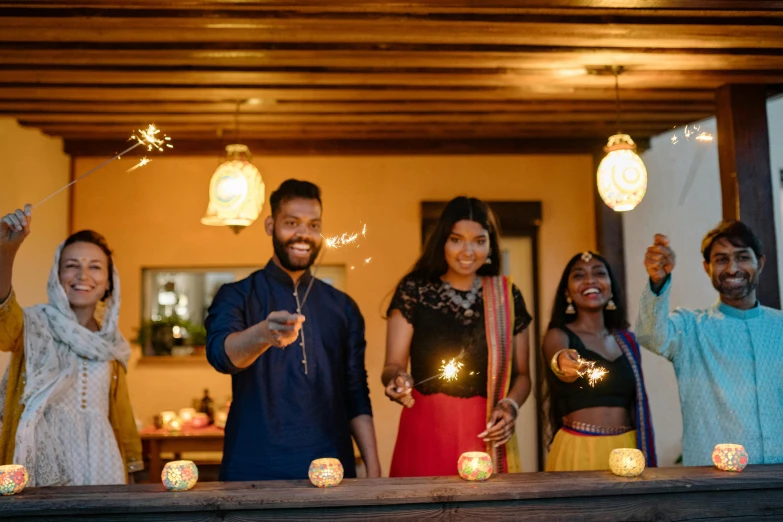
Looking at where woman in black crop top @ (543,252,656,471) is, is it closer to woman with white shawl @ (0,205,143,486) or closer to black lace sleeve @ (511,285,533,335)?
black lace sleeve @ (511,285,533,335)

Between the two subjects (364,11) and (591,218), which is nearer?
(364,11)

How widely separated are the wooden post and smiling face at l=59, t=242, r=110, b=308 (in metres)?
3.63

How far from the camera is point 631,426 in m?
3.06

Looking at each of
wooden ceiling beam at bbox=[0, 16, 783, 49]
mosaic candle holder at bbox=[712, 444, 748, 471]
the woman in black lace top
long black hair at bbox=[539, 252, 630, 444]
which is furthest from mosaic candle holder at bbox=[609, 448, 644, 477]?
wooden ceiling beam at bbox=[0, 16, 783, 49]

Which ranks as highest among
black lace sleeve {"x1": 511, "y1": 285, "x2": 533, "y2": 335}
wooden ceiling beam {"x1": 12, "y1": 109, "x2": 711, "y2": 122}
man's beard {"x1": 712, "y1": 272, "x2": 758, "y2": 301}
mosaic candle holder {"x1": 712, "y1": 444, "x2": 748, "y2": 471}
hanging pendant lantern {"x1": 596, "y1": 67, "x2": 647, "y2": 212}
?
wooden ceiling beam {"x1": 12, "y1": 109, "x2": 711, "y2": 122}

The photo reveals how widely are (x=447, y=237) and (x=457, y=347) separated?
18.5 inches

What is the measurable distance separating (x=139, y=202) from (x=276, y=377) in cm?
398

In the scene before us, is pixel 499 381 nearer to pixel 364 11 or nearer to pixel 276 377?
pixel 276 377

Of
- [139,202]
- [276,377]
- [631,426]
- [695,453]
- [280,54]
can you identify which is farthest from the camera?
[139,202]

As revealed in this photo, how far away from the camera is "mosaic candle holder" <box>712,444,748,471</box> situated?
221 centimetres

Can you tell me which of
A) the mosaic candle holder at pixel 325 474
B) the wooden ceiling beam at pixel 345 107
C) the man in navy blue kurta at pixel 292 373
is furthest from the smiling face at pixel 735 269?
the wooden ceiling beam at pixel 345 107

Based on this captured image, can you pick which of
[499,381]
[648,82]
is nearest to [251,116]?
[648,82]

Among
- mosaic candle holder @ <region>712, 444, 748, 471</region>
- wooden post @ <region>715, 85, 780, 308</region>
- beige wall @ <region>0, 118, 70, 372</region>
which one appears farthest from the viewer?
beige wall @ <region>0, 118, 70, 372</region>

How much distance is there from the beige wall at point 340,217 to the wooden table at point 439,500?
3.88m
